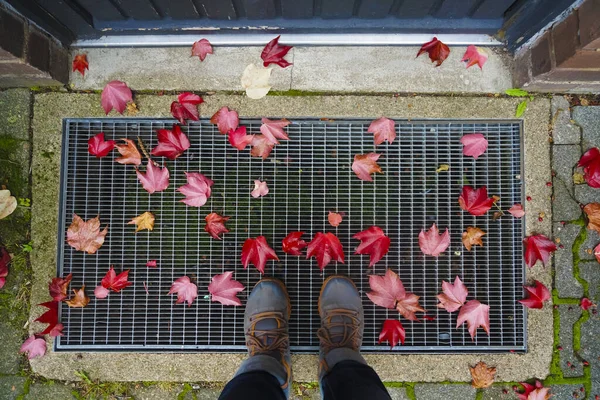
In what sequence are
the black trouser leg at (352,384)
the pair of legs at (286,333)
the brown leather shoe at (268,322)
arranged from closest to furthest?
the black trouser leg at (352,384)
the pair of legs at (286,333)
the brown leather shoe at (268,322)

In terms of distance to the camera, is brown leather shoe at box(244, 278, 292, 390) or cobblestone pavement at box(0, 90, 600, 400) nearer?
brown leather shoe at box(244, 278, 292, 390)

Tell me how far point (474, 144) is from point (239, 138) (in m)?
1.54

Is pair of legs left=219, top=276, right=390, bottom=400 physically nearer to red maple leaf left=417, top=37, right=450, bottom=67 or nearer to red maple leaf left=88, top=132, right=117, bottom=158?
red maple leaf left=88, top=132, right=117, bottom=158

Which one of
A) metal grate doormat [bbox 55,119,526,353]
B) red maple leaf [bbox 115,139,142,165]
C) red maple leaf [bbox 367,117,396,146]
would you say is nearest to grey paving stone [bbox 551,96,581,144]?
metal grate doormat [bbox 55,119,526,353]

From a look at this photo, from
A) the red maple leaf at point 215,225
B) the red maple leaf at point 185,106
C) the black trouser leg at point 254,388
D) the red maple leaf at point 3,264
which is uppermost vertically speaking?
the red maple leaf at point 185,106

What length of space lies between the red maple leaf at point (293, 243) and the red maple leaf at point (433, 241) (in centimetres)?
78

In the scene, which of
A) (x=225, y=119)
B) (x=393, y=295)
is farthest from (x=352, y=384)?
(x=225, y=119)

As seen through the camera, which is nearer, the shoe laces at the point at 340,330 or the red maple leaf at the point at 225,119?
the shoe laces at the point at 340,330

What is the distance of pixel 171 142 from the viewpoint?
8.38 feet

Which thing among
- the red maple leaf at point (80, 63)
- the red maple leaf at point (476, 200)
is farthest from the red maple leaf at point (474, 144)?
the red maple leaf at point (80, 63)

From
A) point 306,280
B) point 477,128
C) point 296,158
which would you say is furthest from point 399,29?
point 306,280

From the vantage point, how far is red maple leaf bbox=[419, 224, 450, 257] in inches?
101

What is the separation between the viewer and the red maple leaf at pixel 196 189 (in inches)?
101

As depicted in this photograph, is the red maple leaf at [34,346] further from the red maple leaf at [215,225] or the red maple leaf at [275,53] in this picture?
the red maple leaf at [275,53]
